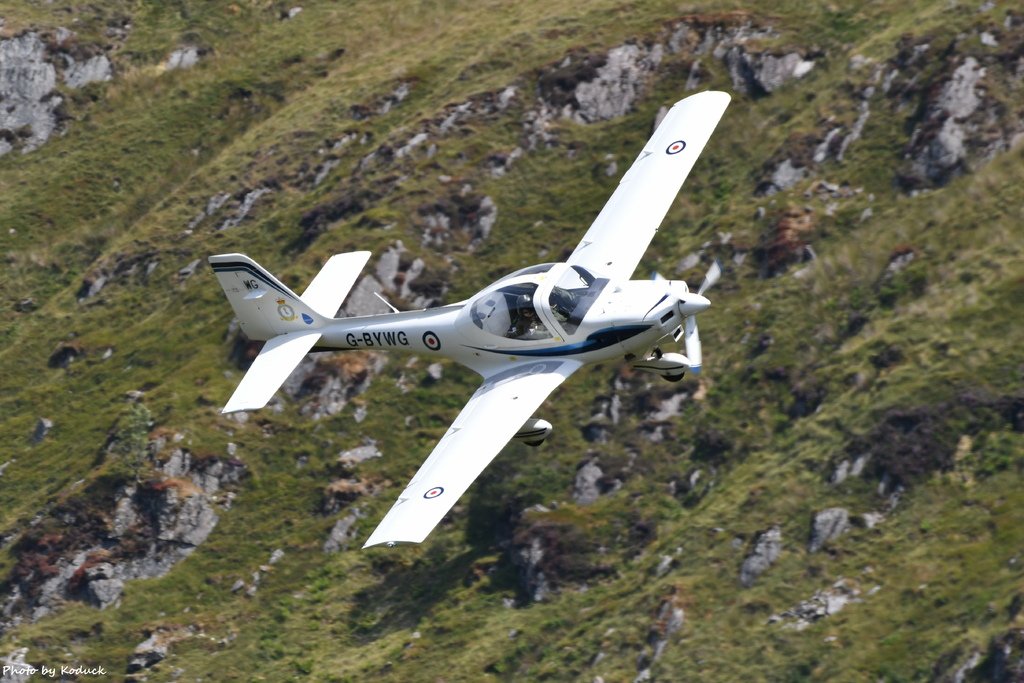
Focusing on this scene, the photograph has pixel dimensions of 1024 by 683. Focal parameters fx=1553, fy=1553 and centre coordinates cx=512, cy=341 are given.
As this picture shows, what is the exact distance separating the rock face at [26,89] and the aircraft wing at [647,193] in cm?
4364

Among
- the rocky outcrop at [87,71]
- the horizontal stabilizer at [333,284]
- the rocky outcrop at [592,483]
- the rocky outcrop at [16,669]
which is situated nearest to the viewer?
the horizontal stabilizer at [333,284]

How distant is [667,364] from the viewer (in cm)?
3506

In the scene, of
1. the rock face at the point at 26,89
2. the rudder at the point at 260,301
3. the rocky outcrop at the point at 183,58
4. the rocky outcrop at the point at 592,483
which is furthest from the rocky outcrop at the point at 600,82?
the rock face at the point at 26,89

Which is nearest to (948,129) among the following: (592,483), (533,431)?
(592,483)

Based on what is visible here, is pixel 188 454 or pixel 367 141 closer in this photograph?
pixel 188 454

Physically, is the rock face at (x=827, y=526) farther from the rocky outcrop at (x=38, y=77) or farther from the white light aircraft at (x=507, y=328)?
the rocky outcrop at (x=38, y=77)

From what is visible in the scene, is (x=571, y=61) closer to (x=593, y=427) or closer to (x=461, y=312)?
(x=593, y=427)

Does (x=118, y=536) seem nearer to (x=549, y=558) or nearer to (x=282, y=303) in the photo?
(x=549, y=558)

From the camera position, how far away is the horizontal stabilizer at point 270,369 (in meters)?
35.7

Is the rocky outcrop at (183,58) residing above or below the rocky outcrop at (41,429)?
above

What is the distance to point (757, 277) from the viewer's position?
55500 millimetres

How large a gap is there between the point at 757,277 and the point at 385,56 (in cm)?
2635

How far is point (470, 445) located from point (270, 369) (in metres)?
6.57

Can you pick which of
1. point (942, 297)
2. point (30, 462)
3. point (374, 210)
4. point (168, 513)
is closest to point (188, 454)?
point (168, 513)
